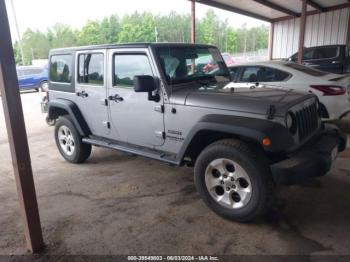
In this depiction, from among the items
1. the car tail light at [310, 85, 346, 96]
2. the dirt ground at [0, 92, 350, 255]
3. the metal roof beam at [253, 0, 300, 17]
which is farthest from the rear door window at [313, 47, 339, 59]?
the dirt ground at [0, 92, 350, 255]

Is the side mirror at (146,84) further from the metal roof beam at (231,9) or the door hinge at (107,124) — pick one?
the metal roof beam at (231,9)

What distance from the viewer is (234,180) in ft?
9.75

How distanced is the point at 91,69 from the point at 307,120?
117 inches

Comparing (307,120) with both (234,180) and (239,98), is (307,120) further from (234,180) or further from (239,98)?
(234,180)

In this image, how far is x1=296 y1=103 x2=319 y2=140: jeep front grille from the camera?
2.99m

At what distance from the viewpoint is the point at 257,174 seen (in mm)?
2729

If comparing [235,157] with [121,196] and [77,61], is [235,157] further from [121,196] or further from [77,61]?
[77,61]

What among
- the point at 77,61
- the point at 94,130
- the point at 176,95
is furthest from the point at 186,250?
the point at 77,61

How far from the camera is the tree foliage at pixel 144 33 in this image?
35531 mm

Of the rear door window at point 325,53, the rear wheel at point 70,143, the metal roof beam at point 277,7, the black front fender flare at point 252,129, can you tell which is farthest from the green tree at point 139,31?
the black front fender flare at point 252,129

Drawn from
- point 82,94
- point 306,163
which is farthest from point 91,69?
point 306,163

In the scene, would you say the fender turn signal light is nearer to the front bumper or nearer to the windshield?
the front bumper

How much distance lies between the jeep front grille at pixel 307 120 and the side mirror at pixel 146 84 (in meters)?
1.56

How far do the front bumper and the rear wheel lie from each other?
126 inches
